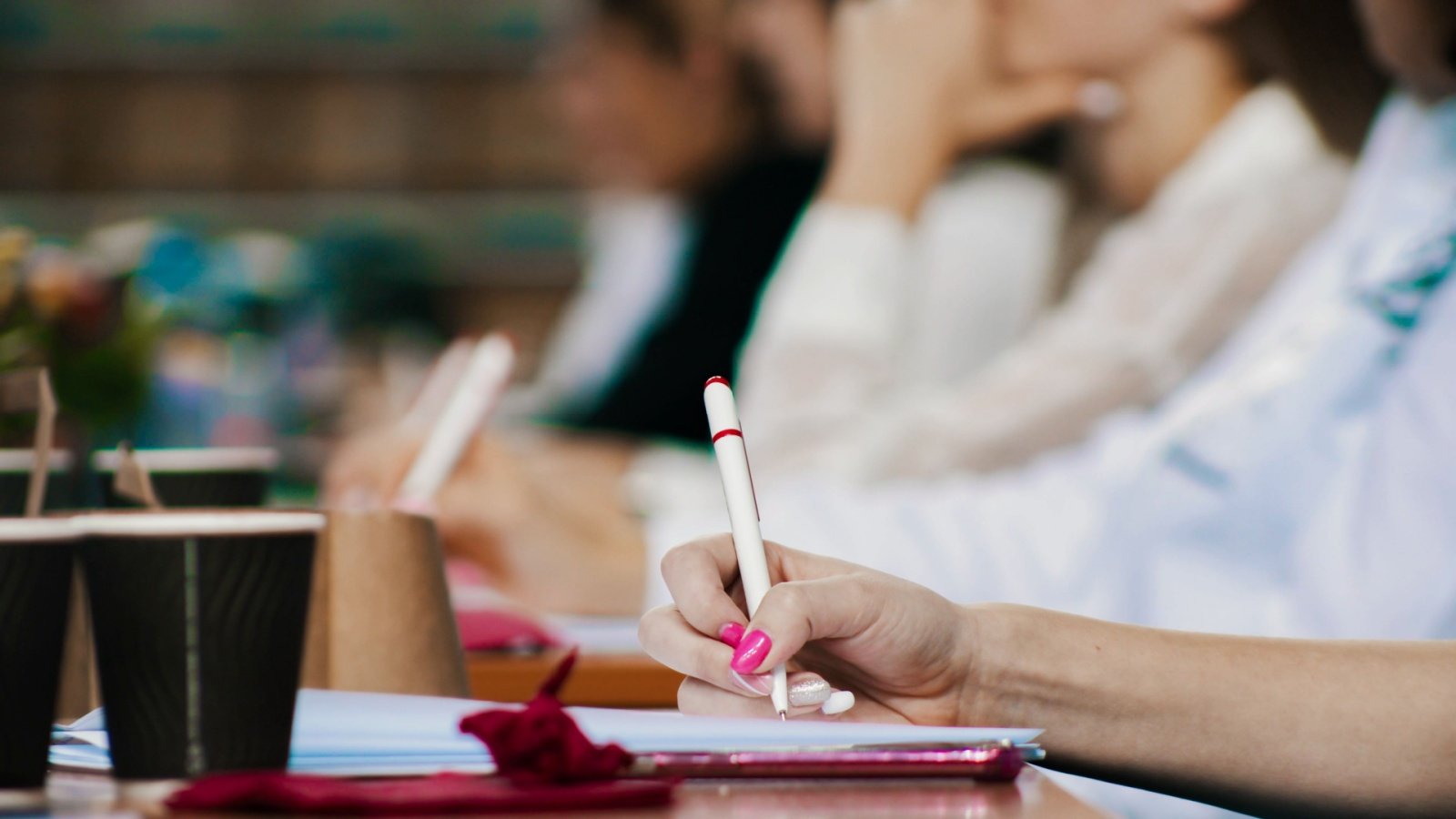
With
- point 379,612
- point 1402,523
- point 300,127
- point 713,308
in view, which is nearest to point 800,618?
point 379,612

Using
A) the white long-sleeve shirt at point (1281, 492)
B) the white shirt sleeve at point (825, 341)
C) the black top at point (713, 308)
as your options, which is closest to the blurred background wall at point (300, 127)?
the black top at point (713, 308)

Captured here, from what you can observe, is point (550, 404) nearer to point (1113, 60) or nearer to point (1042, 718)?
point (1113, 60)

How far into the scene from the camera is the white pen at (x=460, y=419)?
1.00 metres

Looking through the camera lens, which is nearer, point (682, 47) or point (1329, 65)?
point (1329, 65)

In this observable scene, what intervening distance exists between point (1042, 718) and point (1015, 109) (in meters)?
1.33

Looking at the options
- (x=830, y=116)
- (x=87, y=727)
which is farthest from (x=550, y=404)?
(x=87, y=727)

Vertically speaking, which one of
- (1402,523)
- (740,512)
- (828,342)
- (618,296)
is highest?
(618,296)

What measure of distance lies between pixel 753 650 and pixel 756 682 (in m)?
0.03

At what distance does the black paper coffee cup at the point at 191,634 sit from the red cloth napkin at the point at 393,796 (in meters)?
0.05

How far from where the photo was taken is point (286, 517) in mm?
454

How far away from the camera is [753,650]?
48 centimetres

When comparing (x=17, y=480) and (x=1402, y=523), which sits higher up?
(x=1402, y=523)

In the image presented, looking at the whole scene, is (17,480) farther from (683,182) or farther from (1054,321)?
(683,182)

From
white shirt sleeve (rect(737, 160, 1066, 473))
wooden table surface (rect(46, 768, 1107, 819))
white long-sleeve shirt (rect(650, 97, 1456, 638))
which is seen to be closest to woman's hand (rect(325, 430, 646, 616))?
white long-sleeve shirt (rect(650, 97, 1456, 638))
